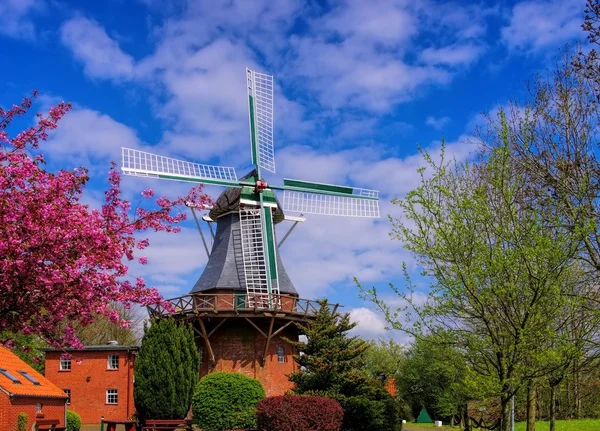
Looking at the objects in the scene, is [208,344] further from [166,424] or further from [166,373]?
[166,424]

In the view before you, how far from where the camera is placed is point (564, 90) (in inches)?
544

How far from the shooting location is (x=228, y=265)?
105 feet

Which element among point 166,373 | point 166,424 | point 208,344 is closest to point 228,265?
point 208,344

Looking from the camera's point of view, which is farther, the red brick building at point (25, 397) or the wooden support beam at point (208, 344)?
the wooden support beam at point (208, 344)

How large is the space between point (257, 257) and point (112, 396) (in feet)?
39.6

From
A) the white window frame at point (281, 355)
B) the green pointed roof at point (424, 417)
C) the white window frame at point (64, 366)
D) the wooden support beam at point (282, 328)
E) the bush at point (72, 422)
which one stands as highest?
the wooden support beam at point (282, 328)

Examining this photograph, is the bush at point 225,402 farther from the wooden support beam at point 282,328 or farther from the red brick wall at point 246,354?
the wooden support beam at point 282,328

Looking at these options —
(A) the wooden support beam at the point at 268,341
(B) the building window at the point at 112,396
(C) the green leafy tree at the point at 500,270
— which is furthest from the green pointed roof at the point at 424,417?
(C) the green leafy tree at the point at 500,270

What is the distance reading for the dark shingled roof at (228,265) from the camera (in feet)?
103

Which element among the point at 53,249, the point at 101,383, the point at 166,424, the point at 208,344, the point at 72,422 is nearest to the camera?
the point at 53,249

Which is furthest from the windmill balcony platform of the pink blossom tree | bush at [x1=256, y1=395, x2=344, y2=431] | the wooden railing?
the pink blossom tree

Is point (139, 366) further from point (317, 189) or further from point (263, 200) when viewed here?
point (317, 189)

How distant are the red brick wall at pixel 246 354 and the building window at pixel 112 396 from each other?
729 centimetres

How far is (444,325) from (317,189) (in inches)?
861
